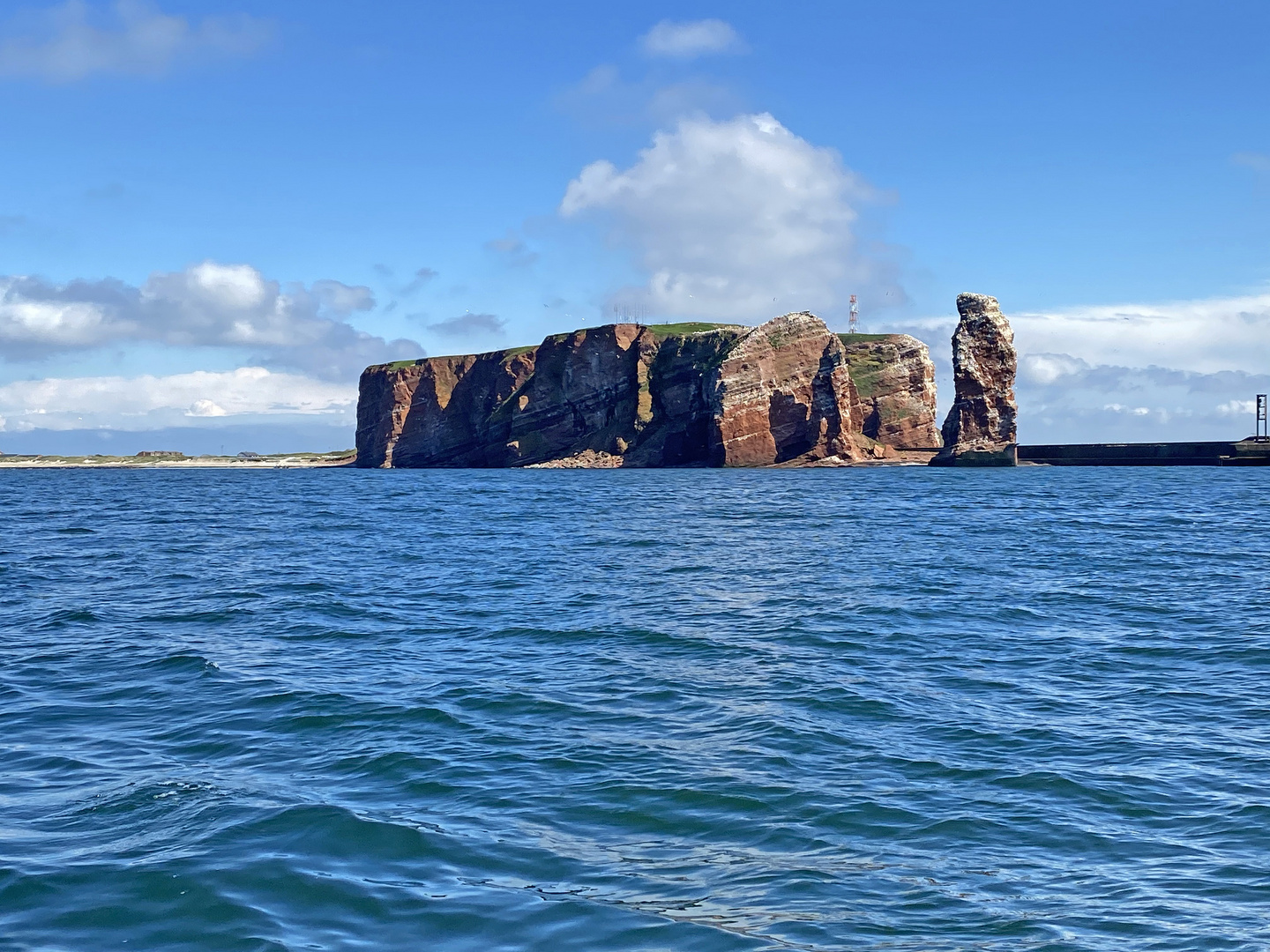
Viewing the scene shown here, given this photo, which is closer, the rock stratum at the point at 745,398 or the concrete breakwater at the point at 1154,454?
the concrete breakwater at the point at 1154,454

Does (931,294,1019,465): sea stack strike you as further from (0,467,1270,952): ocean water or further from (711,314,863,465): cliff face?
(0,467,1270,952): ocean water

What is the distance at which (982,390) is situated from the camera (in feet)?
514

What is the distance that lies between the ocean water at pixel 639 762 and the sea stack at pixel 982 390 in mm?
131152

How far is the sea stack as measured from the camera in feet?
515

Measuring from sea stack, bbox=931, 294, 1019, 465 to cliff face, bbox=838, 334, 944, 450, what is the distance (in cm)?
3197

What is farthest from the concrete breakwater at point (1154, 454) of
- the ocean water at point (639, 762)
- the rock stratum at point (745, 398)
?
the ocean water at point (639, 762)

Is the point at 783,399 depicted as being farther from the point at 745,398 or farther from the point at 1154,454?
the point at 1154,454

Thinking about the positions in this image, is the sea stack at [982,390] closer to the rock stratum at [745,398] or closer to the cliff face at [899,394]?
the rock stratum at [745,398]

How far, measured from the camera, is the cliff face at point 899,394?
19188 cm

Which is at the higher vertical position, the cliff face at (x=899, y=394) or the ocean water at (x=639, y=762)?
the cliff face at (x=899, y=394)

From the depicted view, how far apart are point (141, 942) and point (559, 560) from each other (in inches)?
1095

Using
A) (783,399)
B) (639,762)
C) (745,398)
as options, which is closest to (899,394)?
(783,399)

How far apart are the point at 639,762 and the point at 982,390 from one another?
505 feet

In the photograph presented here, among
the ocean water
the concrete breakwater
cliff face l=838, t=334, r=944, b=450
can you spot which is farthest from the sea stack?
the ocean water
